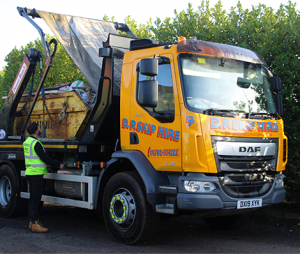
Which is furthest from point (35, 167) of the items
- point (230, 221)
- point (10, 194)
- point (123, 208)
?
point (230, 221)

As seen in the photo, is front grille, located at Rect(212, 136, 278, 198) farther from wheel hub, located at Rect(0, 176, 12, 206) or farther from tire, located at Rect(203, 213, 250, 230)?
wheel hub, located at Rect(0, 176, 12, 206)

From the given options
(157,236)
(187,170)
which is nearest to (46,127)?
(157,236)

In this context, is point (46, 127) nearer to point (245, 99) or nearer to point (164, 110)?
point (164, 110)

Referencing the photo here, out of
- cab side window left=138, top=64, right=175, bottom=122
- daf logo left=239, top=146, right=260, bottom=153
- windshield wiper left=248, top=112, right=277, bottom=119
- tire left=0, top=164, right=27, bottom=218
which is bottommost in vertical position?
tire left=0, top=164, right=27, bottom=218

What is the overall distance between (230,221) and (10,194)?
4.38m

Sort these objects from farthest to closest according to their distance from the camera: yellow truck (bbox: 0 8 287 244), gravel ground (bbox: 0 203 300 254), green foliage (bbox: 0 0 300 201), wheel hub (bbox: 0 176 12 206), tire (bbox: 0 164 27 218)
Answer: wheel hub (bbox: 0 176 12 206), tire (bbox: 0 164 27 218), green foliage (bbox: 0 0 300 201), gravel ground (bbox: 0 203 300 254), yellow truck (bbox: 0 8 287 244)

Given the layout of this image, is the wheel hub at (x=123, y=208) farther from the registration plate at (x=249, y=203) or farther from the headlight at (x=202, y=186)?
the registration plate at (x=249, y=203)

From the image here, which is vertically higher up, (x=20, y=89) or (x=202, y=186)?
(x=20, y=89)

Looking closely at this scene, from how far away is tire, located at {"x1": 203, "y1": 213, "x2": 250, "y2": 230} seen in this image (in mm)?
6164

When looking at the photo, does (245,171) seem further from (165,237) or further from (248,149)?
(165,237)

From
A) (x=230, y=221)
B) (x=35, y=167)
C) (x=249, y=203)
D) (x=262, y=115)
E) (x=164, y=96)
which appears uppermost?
(x=164, y=96)

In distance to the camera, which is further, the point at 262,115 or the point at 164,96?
the point at 262,115

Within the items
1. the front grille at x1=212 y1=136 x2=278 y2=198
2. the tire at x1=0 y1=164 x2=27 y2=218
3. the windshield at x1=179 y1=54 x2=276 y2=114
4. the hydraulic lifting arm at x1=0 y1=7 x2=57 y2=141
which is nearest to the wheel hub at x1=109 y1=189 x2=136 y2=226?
the front grille at x1=212 y1=136 x2=278 y2=198

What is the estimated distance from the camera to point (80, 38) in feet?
23.4
